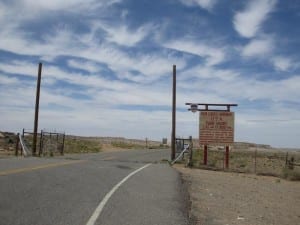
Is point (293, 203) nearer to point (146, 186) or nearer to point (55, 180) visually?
point (146, 186)

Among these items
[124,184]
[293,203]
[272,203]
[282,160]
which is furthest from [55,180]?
[282,160]

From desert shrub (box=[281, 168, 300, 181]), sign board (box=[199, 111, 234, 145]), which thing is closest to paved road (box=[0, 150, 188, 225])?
desert shrub (box=[281, 168, 300, 181])

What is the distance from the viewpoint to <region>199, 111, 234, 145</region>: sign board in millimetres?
28766

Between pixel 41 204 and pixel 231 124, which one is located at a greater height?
pixel 231 124

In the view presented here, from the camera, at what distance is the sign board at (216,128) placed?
28.8 metres

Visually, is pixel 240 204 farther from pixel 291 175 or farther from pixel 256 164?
pixel 256 164

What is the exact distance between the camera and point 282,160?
5422 cm

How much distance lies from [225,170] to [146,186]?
13.1 metres

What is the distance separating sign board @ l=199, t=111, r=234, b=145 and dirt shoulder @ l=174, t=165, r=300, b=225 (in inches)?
305

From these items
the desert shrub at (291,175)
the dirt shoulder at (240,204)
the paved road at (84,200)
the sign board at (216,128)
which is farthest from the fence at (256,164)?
the paved road at (84,200)

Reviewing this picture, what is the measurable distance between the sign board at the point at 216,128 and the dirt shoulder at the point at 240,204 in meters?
7.74

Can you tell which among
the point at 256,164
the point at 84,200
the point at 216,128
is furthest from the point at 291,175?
the point at 84,200

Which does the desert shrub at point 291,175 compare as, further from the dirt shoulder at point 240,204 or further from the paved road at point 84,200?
the paved road at point 84,200

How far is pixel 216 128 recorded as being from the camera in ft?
95.0
